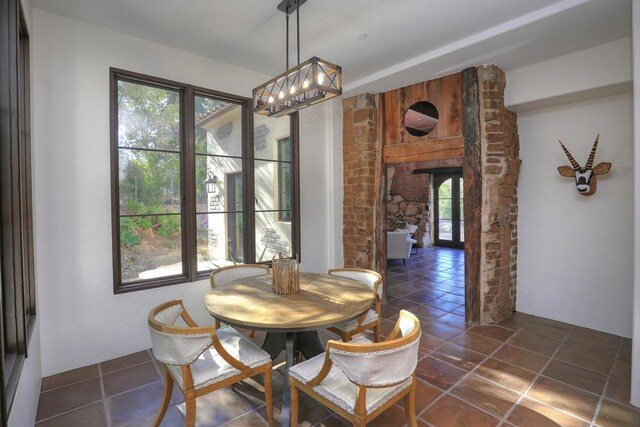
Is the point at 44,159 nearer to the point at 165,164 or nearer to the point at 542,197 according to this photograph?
the point at 165,164

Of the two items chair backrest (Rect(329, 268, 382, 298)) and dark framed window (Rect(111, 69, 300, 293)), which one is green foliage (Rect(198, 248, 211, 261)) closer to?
dark framed window (Rect(111, 69, 300, 293))

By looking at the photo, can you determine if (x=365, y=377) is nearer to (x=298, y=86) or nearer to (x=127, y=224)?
(x=298, y=86)

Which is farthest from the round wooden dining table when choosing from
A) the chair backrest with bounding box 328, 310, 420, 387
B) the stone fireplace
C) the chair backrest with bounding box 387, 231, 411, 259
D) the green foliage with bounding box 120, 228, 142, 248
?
the chair backrest with bounding box 387, 231, 411, 259

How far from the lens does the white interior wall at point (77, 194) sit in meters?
2.40

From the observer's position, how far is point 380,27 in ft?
8.80

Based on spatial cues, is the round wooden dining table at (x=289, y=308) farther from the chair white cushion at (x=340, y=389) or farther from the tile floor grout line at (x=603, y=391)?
the tile floor grout line at (x=603, y=391)

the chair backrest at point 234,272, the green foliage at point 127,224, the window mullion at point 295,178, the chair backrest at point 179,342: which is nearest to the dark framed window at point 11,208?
the chair backrest at point 179,342

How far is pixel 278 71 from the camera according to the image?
358 centimetres

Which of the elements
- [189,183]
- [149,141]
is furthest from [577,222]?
[149,141]

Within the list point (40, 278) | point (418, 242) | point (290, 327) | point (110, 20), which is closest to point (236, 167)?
point (110, 20)

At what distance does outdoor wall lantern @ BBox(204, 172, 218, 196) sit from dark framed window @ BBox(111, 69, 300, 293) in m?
0.01

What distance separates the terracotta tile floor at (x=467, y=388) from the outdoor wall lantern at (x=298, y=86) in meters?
1.97

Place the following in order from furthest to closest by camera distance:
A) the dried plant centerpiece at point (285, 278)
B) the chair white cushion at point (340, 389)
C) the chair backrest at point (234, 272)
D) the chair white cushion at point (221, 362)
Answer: the chair backrest at point (234, 272), the dried plant centerpiece at point (285, 278), the chair white cushion at point (221, 362), the chair white cushion at point (340, 389)

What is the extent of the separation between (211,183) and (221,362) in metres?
1.94
